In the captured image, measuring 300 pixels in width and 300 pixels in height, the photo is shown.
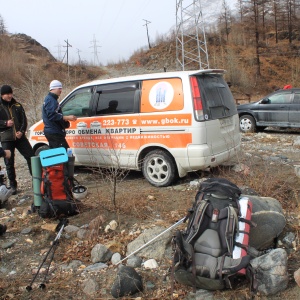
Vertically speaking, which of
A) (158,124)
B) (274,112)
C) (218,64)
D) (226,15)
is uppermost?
(226,15)

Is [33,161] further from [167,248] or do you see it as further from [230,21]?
[230,21]

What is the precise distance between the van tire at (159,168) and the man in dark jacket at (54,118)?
4.83ft

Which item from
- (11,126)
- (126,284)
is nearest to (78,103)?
(11,126)

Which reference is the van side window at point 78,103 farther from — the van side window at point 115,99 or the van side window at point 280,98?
the van side window at point 280,98

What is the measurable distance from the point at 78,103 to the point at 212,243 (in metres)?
4.34

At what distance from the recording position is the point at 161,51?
43.8 m

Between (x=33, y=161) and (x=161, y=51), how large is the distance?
4125 centimetres

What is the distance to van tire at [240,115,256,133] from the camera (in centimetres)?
1261

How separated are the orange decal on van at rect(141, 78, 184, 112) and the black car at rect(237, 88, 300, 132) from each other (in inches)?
296

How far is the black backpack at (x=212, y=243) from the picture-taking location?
9.16ft

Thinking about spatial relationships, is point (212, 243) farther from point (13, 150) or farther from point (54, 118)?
point (13, 150)

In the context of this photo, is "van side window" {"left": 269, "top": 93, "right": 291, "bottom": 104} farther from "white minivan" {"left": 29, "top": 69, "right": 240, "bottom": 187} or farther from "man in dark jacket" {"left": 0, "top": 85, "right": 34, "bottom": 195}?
"man in dark jacket" {"left": 0, "top": 85, "right": 34, "bottom": 195}

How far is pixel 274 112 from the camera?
12047 millimetres

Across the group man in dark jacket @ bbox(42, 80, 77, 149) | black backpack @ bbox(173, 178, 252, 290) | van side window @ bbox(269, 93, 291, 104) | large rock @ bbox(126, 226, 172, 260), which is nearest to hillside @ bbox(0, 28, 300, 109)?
van side window @ bbox(269, 93, 291, 104)
